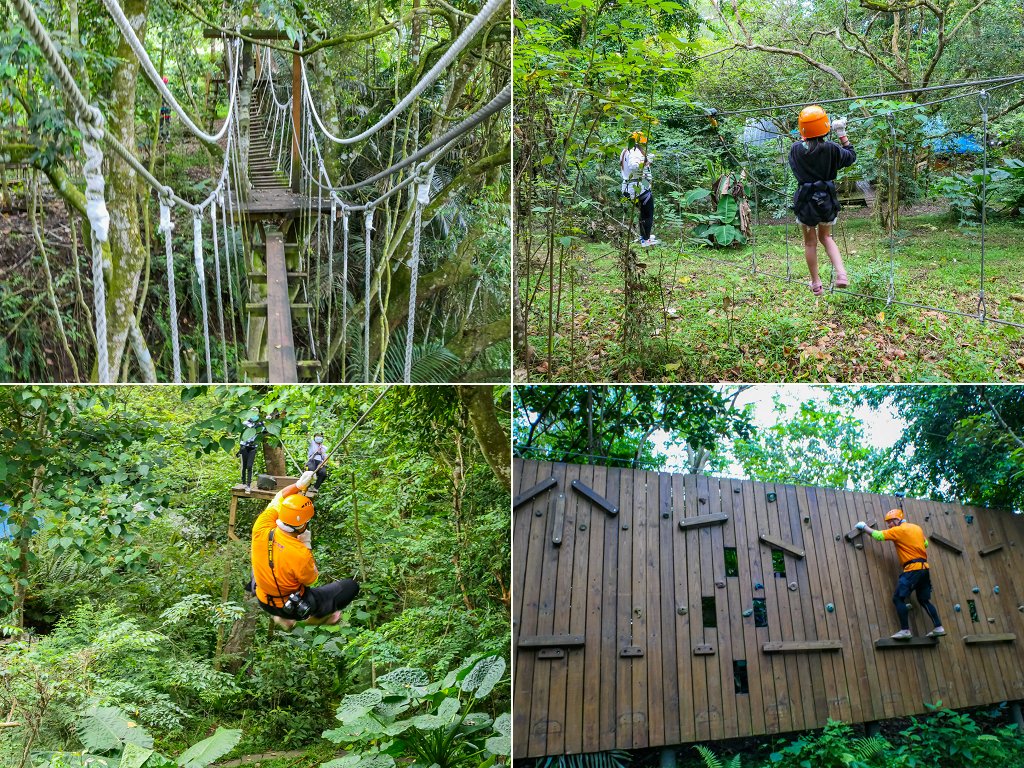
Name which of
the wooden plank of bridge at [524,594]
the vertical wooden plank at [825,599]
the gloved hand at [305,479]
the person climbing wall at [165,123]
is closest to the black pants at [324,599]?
the gloved hand at [305,479]

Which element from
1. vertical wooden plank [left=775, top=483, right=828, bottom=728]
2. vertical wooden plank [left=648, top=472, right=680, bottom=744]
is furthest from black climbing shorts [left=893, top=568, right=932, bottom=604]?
vertical wooden plank [left=648, top=472, right=680, bottom=744]

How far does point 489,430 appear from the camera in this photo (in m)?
2.94

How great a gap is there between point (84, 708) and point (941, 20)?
19.5 ft

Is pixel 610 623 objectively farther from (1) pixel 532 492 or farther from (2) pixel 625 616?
(1) pixel 532 492

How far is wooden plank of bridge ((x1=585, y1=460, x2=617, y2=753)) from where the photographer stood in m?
2.68

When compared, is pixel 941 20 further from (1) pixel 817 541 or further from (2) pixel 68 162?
(2) pixel 68 162

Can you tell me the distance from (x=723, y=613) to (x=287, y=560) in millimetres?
1784

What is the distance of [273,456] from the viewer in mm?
4434

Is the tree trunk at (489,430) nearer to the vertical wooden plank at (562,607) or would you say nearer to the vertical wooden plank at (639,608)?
the vertical wooden plank at (562,607)

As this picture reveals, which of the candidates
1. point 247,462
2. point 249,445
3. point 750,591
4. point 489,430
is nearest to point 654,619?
point 750,591

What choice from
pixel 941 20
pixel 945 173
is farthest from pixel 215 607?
pixel 941 20

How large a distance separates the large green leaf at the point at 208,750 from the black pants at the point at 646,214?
10.2 ft

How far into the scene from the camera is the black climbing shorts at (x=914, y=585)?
383 cm

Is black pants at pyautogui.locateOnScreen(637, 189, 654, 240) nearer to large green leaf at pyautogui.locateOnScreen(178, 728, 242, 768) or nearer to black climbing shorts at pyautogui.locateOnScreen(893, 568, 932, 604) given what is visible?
black climbing shorts at pyautogui.locateOnScreen(893, 568, 932, 604)
